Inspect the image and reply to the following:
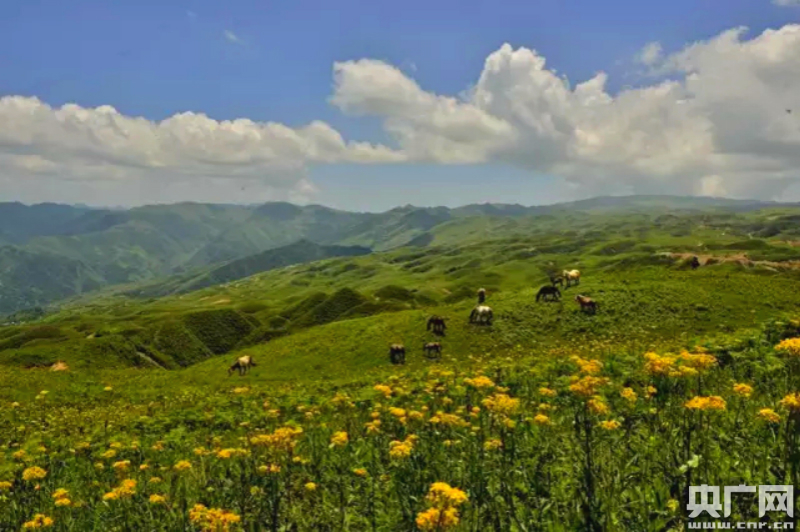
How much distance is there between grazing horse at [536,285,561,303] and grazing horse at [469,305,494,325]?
5.40 meters

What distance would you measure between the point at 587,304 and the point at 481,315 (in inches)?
365

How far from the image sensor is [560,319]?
46688 mm

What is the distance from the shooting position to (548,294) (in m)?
A: 51.7

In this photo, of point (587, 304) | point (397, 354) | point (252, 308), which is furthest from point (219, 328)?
A: point (587, 304)

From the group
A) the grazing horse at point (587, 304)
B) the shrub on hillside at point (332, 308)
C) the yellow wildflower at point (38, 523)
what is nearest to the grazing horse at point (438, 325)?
the grazing horse at point (587, 304)

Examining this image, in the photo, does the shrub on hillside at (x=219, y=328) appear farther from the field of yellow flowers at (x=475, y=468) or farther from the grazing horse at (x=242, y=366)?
the field of yellow flowers at (x=475, y=468)

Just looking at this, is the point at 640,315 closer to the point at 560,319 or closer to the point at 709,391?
the point at 560,319

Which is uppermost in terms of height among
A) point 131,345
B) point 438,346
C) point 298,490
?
point 298,490

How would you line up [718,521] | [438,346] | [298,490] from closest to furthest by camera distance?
[718,521] < [298,490] < [438,346]

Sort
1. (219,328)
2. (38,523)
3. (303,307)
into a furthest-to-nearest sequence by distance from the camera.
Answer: (303,307)
(219,328)
(38,523)

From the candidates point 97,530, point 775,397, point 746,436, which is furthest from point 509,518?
point 775,397

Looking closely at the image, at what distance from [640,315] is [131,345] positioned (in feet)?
222

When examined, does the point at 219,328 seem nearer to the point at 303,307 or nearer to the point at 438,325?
the point at 303,307

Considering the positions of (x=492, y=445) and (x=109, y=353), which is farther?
(x=109, y=353)
